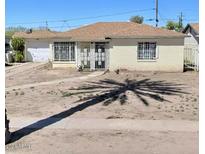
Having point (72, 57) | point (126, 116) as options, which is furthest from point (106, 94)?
point (72, 57)

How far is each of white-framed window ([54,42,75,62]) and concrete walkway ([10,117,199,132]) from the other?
2079cm

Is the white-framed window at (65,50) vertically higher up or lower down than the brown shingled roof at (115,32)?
lower down

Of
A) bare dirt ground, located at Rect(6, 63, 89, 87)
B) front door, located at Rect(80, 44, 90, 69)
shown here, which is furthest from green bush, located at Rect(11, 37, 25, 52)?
front door, located at Rect(80, 44, 90, 69)

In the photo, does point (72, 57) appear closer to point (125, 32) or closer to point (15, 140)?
point (125, 32)

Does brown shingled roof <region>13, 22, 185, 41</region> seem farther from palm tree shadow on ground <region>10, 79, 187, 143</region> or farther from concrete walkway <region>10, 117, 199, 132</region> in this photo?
concrete walkway <region>10, 117, 199, 132</region>

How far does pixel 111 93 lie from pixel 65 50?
1558cm

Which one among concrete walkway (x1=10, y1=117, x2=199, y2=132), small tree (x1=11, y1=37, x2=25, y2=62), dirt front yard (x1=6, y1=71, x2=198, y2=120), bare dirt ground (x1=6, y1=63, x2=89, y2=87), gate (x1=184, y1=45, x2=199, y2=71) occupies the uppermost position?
small tree (x1=11, y1=37, x2=25, y2=62)

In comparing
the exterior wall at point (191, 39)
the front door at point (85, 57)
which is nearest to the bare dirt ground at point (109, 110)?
the front door at point (85, 57)

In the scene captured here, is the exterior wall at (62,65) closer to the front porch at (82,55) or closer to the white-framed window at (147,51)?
the front porch at (82,55)

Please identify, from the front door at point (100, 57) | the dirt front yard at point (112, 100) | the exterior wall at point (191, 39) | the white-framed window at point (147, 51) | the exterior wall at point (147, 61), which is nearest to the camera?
the dirt front yard at point (112, 100)

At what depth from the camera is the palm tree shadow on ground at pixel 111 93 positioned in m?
11.0

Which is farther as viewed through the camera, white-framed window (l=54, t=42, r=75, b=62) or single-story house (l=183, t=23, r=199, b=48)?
single-story house (l=183, t=23, r=199, b=48)

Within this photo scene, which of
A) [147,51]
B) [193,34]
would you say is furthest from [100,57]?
[193,34]

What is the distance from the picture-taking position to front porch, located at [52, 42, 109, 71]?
31.0 metres
